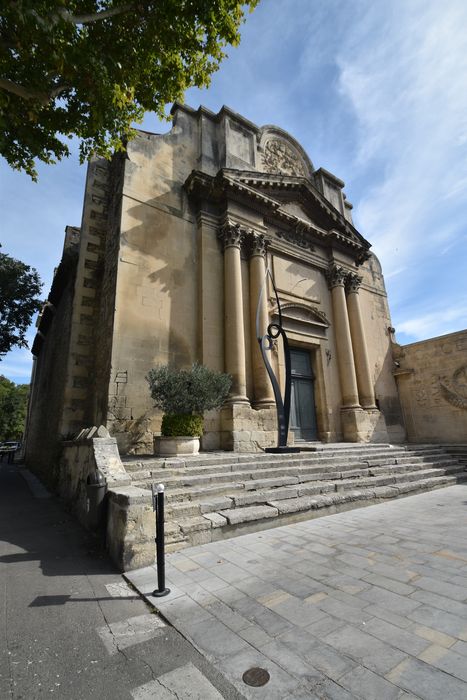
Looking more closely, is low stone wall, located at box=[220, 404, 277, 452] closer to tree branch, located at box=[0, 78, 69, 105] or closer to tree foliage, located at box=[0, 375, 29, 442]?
tree branch, located at box=[0, 78, 69, 105]

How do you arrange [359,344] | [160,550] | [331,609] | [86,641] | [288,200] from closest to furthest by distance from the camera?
[86,641] → [331,609] → [160,550] → [288,200] → [359,344]

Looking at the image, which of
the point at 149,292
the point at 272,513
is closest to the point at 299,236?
the point at 149,292

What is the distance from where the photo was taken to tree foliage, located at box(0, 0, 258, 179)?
206 inches

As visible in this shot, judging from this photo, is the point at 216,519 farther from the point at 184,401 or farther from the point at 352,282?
the point at 352,282

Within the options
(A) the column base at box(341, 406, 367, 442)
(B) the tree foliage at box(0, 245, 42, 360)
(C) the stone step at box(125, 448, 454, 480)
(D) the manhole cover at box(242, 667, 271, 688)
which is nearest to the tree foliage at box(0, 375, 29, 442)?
(B) the tree foliage at box(0, 245, 42, 360)

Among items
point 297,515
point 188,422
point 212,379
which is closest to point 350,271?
point 212,379

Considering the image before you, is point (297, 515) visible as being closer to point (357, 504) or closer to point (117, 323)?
point (357, 504)

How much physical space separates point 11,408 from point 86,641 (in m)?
44.2

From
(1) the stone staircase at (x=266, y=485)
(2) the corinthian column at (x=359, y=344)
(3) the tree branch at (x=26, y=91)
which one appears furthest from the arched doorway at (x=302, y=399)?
(3) the tree branch at (x=26, y=91)

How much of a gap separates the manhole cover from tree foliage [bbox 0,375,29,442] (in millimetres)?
42574

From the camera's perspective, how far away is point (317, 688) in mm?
1767

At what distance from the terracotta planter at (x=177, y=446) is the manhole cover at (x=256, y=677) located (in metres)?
5.04

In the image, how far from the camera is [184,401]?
289 inches

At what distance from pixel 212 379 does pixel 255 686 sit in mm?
6075
